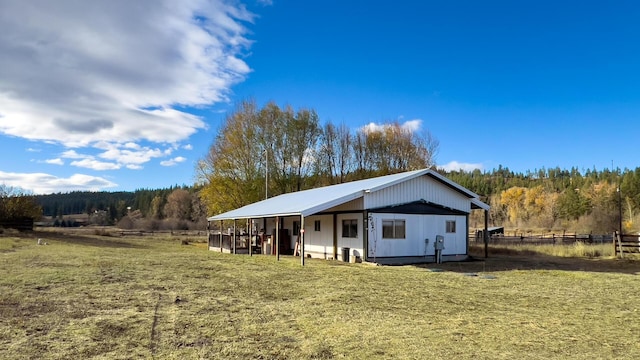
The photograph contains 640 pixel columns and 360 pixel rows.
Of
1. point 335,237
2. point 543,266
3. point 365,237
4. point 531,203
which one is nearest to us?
point 543,266

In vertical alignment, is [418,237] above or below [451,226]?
below

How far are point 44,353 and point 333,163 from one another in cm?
3672

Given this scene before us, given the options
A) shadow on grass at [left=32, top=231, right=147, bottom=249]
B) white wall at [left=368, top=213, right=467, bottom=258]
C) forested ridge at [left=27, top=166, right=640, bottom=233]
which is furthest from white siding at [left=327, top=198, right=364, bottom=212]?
forested ridge at [left=27, top=166, right=640, bottom=233]

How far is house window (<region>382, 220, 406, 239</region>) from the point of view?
1916 cm

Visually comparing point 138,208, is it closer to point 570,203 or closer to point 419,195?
point 570,203

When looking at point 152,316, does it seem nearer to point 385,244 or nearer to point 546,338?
point 546,338

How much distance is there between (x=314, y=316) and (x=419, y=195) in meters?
13.2

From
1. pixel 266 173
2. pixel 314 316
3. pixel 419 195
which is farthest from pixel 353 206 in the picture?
pixel 266 173

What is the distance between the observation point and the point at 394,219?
63.5 ft

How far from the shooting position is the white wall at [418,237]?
62.0ft

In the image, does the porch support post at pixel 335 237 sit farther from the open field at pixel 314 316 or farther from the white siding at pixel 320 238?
the open field at pixel 314 316

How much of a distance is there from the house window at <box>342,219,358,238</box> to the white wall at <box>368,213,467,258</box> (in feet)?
3.22

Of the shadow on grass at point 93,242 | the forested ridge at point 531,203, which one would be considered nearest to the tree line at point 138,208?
the forested ridge at point 531,203

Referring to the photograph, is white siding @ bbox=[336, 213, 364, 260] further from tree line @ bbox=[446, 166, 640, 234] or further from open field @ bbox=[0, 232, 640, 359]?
tree line @ bbox=[446, 166, 640, 234]
